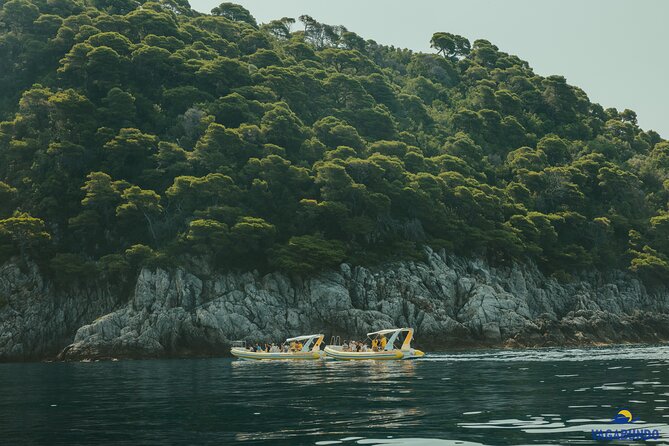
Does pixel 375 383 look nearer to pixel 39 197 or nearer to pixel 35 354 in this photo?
pixel 35 354

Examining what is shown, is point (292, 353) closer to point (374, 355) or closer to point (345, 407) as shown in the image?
point (374, 355)

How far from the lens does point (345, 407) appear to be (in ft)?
83.2

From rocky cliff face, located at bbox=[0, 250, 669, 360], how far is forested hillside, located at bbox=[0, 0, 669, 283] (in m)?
3.07

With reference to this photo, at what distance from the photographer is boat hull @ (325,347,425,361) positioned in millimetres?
59719

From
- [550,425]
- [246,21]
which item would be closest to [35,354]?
[550,425]

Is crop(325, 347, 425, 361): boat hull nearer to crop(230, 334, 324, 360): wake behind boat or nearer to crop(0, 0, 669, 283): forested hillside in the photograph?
crop(230, 334, 324, 360): wake behind boat

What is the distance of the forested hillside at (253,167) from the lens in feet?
277

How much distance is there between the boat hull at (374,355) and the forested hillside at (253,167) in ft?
60.9

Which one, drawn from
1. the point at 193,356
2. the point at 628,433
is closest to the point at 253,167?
the point at 193,356

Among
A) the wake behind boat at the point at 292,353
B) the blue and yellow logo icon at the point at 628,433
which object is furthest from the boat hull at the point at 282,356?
the blue and yellow logo icon at the point at 628,433

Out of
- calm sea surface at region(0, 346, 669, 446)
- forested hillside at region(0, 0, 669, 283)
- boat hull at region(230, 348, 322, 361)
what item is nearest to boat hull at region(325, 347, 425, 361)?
boat hull at region(230, 348, 322, 361)

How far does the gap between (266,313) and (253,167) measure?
24385 mm

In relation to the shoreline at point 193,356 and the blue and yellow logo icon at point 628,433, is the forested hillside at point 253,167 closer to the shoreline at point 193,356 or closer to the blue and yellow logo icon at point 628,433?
the shoreline at point 193,356

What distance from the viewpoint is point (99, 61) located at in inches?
3999
